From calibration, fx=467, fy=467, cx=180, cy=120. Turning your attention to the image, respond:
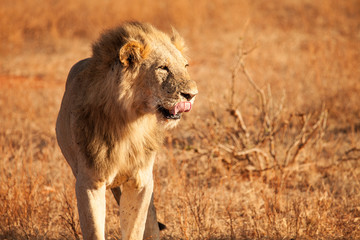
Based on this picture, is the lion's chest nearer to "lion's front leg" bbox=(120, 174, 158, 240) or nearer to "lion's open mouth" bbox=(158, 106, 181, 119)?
"lion's front leg" bbox=(120, 174, 158, 240)

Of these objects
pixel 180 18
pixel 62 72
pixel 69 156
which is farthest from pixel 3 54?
pixel 69 156

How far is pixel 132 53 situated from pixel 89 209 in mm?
1009

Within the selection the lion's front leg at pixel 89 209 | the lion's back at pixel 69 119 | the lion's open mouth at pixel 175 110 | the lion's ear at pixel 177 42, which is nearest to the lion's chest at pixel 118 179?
the lion's front leg at pixel 89 209

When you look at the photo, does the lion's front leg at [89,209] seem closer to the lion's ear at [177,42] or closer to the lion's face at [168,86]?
the lion's face at [168,86]

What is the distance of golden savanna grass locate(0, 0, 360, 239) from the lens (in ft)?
13.5

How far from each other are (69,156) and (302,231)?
200 centimetres

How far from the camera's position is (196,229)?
392 cm

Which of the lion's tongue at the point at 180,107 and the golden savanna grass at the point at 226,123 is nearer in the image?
the lion's tongue at the point at 180,107

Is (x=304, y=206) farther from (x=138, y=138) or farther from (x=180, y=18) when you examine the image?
(x=180, y=18)

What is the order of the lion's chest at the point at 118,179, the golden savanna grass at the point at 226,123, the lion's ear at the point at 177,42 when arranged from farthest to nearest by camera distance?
the golden savanna grass at the point at 226,123, the lion's ear at the point at 177,42, the lion's chest at the point at 118,179

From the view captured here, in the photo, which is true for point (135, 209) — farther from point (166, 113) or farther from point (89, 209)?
point (166, 113)

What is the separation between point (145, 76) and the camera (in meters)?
2.91

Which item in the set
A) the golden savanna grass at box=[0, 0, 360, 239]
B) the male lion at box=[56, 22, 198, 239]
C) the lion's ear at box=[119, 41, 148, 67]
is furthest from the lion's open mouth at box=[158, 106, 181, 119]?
the golden savanna grass at box=[0, 0, 360, 239]

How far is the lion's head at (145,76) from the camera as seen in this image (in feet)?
9.37
